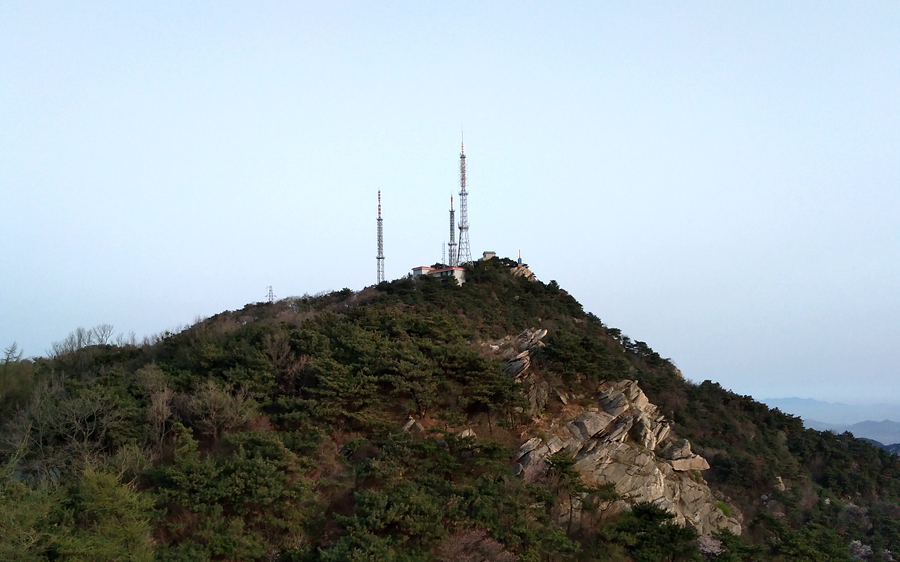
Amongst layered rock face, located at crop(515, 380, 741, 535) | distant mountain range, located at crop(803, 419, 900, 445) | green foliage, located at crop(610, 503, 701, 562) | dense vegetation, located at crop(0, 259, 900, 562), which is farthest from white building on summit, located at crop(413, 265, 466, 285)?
distant mountain range, located at crop(803, 419, 900, 445)

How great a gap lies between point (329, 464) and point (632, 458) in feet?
27.3

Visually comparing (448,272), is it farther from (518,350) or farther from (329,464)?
(329,464)

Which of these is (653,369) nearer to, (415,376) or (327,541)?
(415,376)

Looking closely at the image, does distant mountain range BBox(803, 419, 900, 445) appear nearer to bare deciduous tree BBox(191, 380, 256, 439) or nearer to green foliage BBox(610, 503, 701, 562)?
green foliage BBox(610, 503, 701, 562)

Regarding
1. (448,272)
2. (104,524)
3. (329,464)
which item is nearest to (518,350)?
(329,464)

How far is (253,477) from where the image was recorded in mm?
13031

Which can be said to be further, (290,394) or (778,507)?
(778,507)

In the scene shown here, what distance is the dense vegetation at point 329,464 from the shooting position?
12.0 meters

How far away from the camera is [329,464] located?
1538cm

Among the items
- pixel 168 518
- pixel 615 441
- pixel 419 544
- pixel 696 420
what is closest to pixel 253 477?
pixel 168 518

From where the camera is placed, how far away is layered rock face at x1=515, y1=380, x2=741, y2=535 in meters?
16.3

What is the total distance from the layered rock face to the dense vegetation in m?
0.92

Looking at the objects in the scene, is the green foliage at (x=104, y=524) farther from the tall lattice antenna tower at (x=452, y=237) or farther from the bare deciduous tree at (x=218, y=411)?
the tall lattice antenna tower at (x=452, y=237)

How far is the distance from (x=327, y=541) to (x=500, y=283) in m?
28.2
